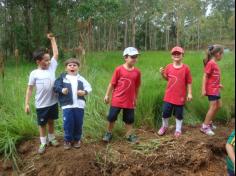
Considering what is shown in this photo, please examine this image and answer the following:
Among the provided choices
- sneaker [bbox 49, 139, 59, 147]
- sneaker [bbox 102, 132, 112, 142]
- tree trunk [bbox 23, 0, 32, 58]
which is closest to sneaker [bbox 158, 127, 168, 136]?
sneaker [bbox 102, 132, 112, 142]

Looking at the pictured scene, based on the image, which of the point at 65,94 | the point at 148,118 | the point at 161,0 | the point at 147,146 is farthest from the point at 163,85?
the point at 161,0

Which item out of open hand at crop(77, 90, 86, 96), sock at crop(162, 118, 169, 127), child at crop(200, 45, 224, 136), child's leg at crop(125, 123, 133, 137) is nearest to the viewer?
open hand at crop(77, 90, 86, 96)

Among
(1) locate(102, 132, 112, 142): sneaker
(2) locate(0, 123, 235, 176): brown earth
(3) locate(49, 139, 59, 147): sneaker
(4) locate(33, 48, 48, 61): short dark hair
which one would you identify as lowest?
(2) locate(0, 123, 235, 176): brown earth

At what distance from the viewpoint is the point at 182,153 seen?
4773 millimetres

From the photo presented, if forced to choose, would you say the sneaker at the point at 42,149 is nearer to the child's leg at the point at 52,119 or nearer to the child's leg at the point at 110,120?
the child's leg at the point at 52,119

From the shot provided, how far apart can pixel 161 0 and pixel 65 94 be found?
36.1m

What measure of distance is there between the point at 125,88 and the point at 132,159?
35.9 inches

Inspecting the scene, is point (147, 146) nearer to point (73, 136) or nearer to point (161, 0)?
point (73, 136)

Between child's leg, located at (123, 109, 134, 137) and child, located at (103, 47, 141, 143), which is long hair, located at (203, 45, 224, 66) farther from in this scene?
child's leg, located at (123, 109, 134, 137)

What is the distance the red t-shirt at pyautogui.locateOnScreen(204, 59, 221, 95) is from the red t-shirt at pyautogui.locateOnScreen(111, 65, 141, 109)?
96 cm

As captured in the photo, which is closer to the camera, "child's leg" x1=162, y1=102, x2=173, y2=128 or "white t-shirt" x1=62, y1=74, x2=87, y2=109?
"white t-shirt" x1=62, y1=74, x2=87, y2=109

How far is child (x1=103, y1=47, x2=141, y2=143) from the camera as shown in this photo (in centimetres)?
508

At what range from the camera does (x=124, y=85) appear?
5.09 m

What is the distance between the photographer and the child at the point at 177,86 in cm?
530
